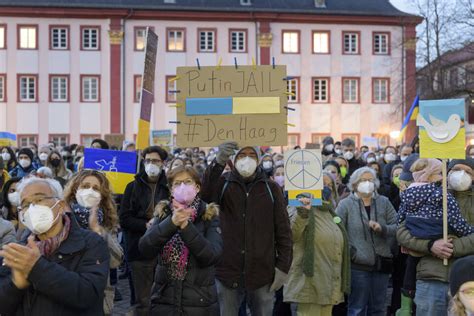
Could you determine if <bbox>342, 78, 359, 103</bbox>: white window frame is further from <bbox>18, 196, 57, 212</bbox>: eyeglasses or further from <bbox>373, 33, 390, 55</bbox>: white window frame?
<bbox>18, 196, 57, 212</bbox>: eyeglasses

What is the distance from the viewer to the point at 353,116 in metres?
45.0

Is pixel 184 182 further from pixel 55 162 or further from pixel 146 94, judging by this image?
pixel 55 162

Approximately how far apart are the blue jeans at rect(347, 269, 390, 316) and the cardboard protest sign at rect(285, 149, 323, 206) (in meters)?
1.13

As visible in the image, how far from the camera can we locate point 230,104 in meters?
7.19

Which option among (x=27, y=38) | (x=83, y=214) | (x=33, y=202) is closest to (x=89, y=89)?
(x=27, y=38)

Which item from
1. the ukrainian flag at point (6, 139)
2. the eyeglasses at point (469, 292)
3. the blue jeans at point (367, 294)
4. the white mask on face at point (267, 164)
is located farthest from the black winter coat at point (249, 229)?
the ukrainian flag at point (6, 139)

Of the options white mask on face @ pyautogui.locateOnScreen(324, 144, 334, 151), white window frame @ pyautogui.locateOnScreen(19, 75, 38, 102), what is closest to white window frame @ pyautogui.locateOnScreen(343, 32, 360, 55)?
white window frame @ pyautogui.locateOnScreen(19, 75, 38, 102)

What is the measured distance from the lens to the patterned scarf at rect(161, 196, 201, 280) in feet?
16.8

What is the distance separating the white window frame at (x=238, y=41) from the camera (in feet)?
146

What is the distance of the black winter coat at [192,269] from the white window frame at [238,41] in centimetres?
3994

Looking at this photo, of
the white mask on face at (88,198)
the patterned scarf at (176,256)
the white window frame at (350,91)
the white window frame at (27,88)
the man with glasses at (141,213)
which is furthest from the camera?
the white window frame at (350,91)

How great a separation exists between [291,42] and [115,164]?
123 ft

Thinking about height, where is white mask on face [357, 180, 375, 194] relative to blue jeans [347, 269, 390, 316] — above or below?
above

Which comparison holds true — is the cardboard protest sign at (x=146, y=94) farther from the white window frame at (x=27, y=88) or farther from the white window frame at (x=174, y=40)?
the white window frame at (x=27, y=88)
